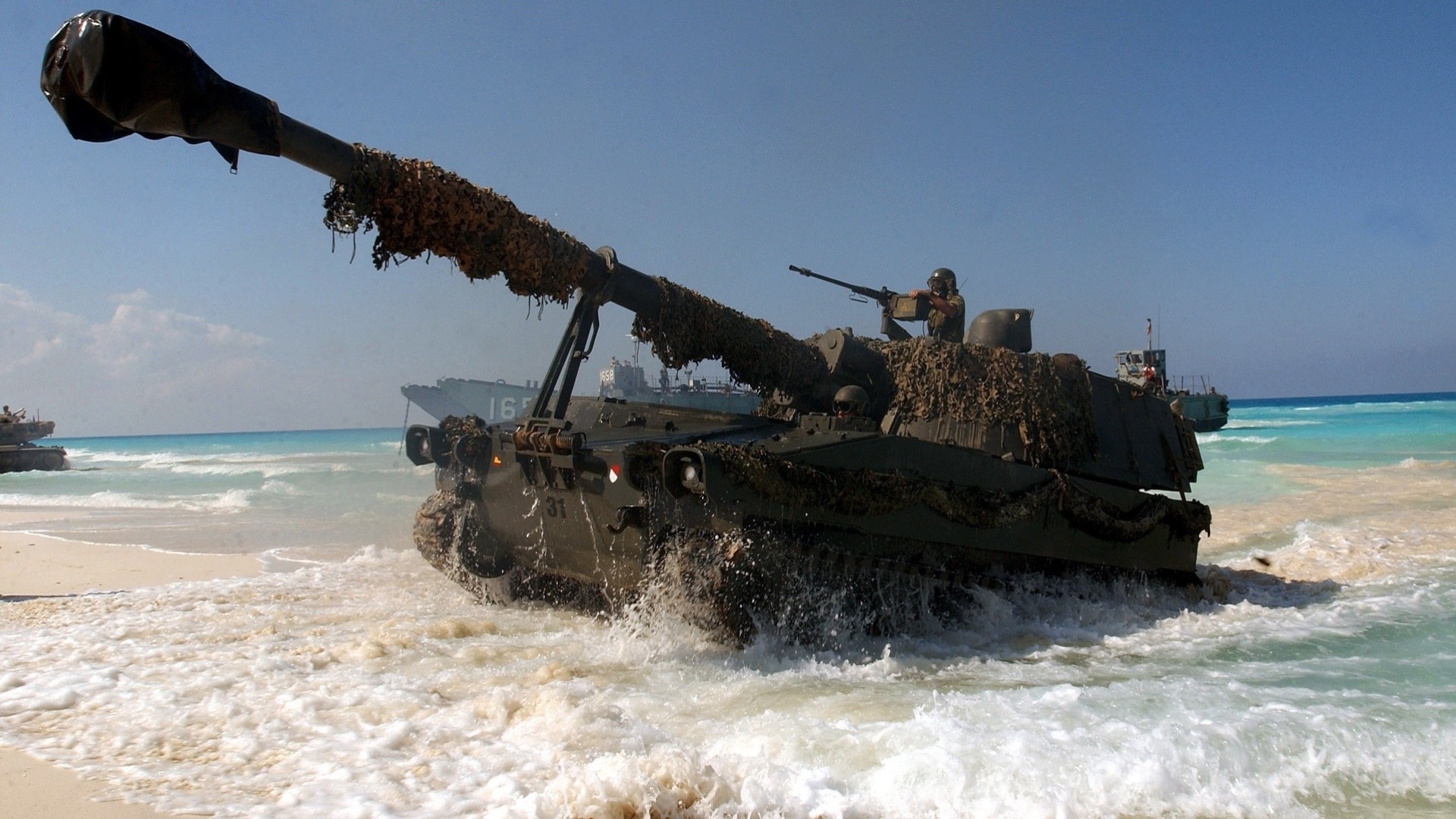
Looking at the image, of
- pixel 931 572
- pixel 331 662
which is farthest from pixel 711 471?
pixel 331 662

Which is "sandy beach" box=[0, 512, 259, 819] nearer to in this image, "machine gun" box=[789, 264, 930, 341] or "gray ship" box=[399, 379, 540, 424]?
"machine gun" box=[789, 264, 930, 341]

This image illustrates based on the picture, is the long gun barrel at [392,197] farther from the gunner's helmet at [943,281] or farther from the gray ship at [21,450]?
the gray ship at [21,450]

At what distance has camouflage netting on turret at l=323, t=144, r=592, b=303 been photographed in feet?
18.0

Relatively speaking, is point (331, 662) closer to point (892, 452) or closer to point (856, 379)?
point (892, 452)

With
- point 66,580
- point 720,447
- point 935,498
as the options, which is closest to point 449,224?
point 720,447

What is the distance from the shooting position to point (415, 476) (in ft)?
96.6

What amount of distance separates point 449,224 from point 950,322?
592 centimetres

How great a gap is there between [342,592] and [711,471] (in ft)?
16.7

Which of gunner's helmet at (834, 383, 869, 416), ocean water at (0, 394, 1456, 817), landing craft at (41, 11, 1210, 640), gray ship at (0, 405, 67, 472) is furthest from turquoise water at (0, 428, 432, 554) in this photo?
gunner's helmet at (834, 383, 869, 416)

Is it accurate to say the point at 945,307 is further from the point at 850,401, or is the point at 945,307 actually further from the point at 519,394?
the point at 519,394

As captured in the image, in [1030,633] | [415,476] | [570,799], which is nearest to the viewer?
[570,799]

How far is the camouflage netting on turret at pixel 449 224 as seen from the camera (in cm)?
548

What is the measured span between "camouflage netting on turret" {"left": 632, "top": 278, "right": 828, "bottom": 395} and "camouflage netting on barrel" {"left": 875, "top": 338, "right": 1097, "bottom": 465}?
0.74 metres

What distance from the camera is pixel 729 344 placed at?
7.96m
